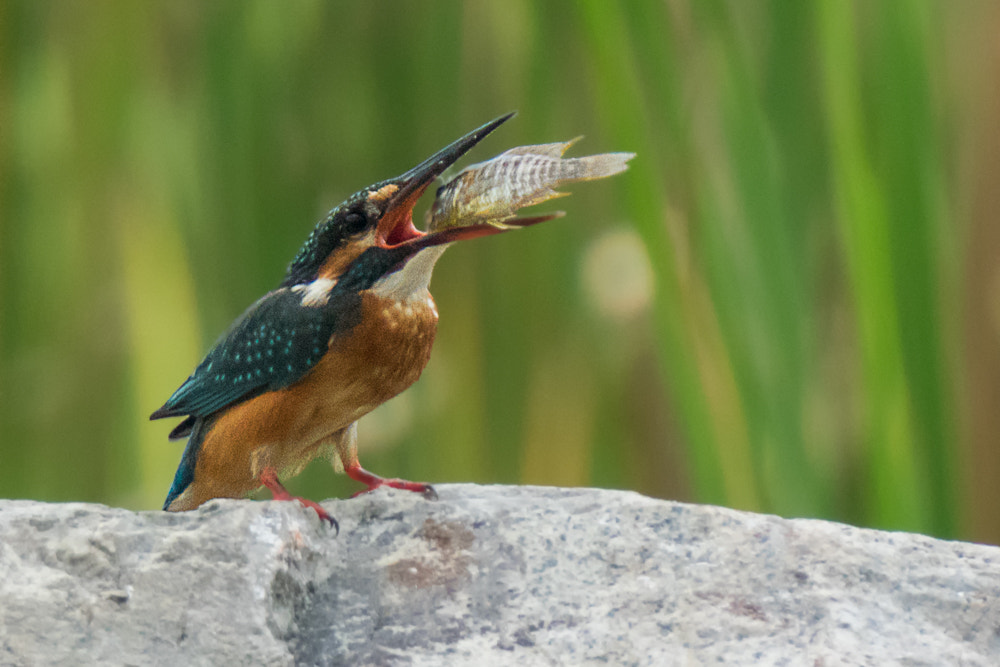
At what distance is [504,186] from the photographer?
170 centimetres

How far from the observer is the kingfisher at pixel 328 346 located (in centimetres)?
183

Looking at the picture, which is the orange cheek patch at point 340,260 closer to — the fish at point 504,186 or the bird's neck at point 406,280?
the bird's neck at point 406,280

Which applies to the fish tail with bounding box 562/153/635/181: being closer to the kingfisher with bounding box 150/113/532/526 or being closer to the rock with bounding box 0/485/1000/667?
the kingfisher with bounding box 150/113/532/526

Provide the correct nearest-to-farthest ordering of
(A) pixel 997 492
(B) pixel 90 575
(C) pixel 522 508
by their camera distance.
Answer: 1. (B) pixel 90 575
2. (C) pixel 522 508
3. (A) pixel 997 492

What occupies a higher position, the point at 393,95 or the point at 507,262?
the point at 393,95

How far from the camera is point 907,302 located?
99.1 inches

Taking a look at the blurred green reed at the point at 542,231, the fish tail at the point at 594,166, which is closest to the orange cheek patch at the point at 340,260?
the fish tail at the point at 594,166

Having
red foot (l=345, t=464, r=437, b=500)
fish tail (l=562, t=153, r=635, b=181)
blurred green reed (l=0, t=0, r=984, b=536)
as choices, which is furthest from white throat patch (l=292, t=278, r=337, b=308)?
blurred green reed (l=0, t=0, r=984, b=536)

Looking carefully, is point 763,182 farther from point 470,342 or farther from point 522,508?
point 522,508

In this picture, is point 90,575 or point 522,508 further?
point 522,508

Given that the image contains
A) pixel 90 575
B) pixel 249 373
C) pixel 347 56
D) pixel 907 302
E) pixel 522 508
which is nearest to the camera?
pixel 90 575

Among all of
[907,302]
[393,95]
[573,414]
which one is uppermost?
[393,95]

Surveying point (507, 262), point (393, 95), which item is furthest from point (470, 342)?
point (393, 95)

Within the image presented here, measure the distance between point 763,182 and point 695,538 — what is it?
47.3 inches
